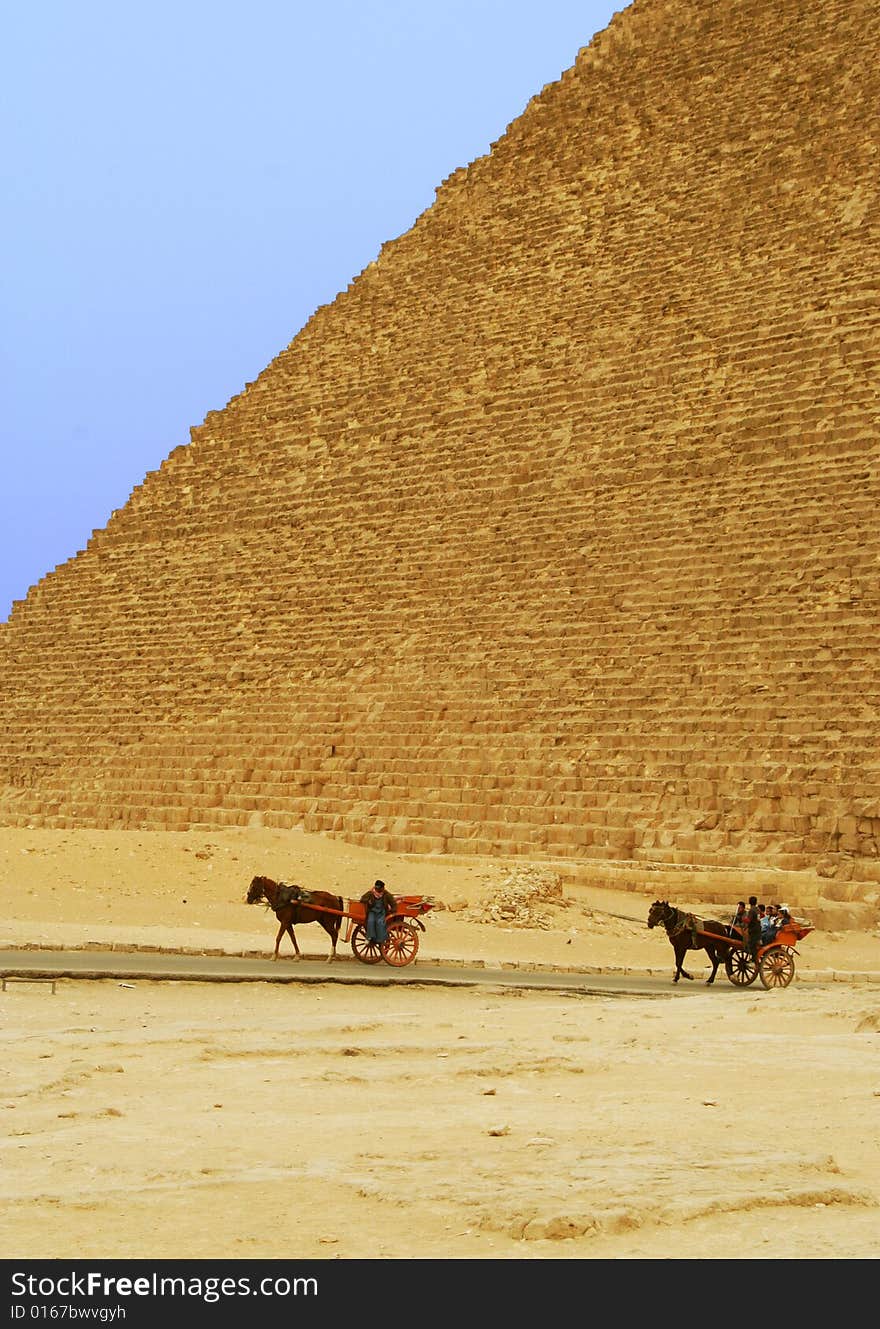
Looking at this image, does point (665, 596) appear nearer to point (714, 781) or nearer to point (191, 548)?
point (714, 781)

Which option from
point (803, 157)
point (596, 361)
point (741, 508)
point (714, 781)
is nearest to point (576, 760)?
point (714, 781)

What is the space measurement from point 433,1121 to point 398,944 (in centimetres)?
546

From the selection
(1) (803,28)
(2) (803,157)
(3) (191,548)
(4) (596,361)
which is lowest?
(3) (191,548)

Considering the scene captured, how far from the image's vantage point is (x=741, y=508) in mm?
18672

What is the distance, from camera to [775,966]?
10852 millimetres

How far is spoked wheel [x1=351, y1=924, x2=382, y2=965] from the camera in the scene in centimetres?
1070

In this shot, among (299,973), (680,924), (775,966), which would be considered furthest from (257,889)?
(775,966)

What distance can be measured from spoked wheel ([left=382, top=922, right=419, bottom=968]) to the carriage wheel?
2.17m

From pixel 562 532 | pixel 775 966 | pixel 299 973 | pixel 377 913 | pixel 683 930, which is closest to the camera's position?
pixel 299 973

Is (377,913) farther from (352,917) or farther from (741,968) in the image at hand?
(741,968)

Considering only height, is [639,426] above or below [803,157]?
below

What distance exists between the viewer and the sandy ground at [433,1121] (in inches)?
153

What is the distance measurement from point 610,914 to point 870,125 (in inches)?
562

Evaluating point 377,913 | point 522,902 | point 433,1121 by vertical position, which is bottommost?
point 433,1121
